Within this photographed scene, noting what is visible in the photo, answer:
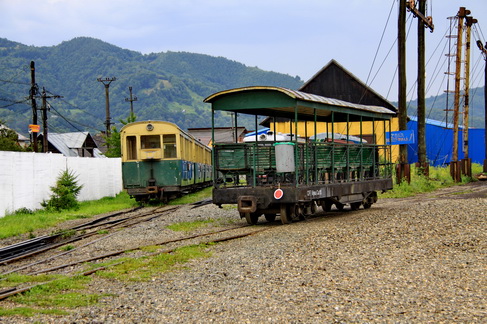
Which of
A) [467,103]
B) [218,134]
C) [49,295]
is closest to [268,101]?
[49,295]

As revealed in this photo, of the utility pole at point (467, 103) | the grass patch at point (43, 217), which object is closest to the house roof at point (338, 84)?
the utility pole at point (467, 103)

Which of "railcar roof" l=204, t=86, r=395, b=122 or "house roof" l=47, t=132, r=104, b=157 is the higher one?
"house roof" l=47, t=132, r=104, b=157

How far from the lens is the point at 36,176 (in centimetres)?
1994

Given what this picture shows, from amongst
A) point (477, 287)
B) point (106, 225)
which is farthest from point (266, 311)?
point (106, 225)

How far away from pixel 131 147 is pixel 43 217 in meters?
5.52

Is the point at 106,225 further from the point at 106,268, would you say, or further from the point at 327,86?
the point at 327,86

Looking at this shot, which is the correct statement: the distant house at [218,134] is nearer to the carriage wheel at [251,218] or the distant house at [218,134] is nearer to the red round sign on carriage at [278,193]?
the carriage wheel at [251,218]

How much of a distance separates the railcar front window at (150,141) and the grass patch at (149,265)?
485 inches

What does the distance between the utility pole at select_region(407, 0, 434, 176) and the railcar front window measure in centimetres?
1224

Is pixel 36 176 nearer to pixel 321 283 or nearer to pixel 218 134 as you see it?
pixel 321 283

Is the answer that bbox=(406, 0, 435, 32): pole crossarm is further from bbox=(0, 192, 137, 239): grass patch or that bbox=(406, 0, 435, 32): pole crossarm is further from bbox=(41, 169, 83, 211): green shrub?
bbox=(41, 169, 83, 211): green shrub

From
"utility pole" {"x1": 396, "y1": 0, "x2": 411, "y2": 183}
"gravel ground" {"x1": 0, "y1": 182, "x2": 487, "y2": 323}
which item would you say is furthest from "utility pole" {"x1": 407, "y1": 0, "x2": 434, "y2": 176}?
"gravel ground" {"x1": 0, "y1": 182, "x2": 487, "y2": 323}

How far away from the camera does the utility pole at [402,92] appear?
83.2 feet

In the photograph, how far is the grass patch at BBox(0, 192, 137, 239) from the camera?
15.0m
